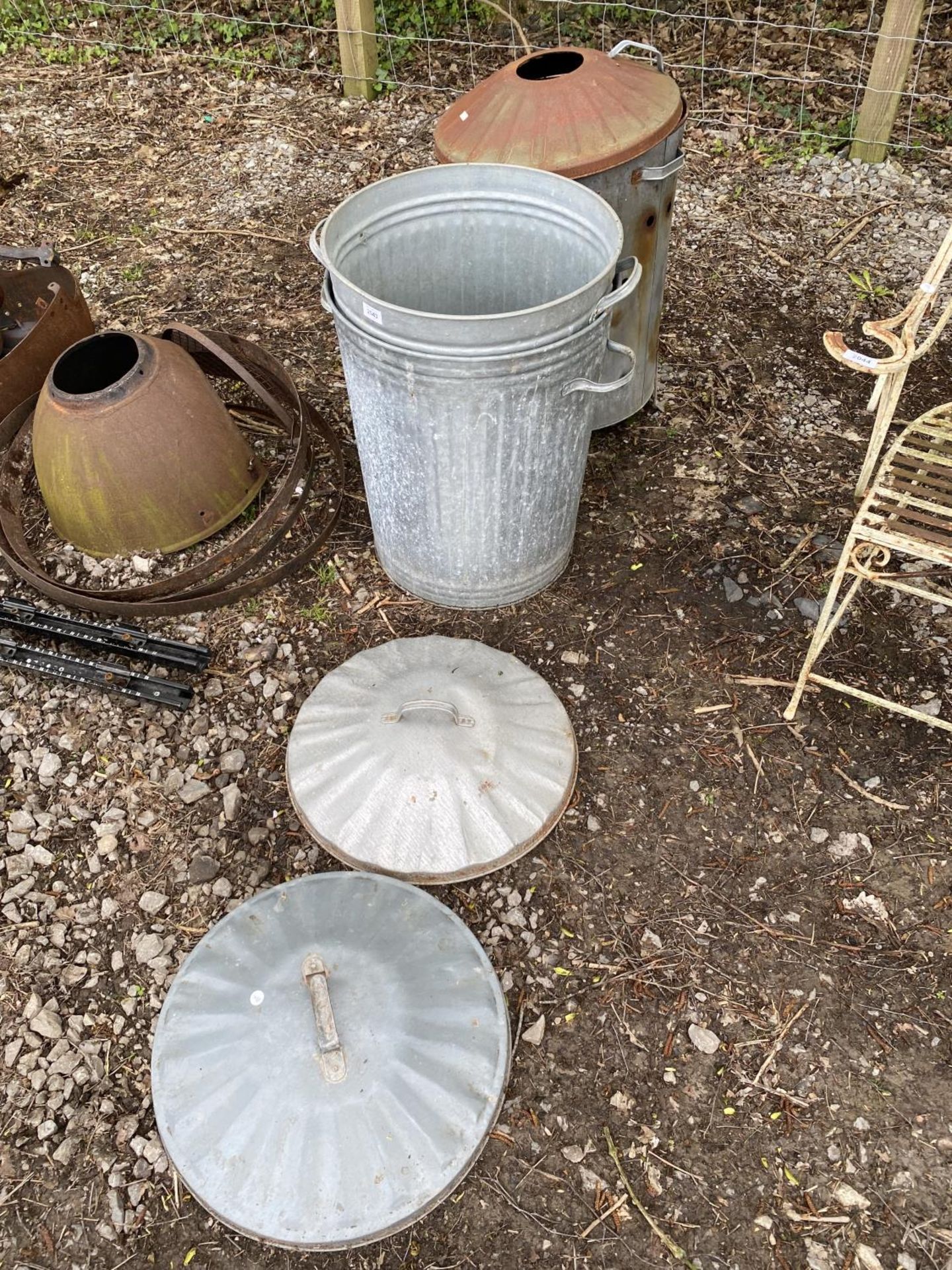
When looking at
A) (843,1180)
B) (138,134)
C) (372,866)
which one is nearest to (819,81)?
(138,134)

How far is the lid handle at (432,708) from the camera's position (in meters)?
2.04

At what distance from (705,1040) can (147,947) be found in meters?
1.32

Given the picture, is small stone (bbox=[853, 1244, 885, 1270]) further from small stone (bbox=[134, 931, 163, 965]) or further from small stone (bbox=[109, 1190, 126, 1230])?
small stone (bbox=[134, 931, 163, 965])

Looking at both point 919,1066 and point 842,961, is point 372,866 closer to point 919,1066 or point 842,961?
point 842,961

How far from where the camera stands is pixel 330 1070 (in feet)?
5.46

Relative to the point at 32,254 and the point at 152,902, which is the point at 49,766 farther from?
the point at 32,254

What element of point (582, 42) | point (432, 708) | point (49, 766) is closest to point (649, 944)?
point (432, 708)

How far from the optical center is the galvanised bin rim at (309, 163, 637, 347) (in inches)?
74.3

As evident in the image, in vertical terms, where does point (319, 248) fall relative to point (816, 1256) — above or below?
above

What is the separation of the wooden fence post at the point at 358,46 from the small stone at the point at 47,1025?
4883 mm

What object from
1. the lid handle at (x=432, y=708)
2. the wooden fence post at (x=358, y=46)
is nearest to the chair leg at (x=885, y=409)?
the lid handle at (x=432, y=708)

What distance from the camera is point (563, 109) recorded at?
244 centimetres

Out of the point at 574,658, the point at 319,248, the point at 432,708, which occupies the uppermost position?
the point at 319,248

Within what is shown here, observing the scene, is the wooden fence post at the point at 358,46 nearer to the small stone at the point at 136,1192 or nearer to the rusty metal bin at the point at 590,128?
the rusty metal bin at the point at 590,128
